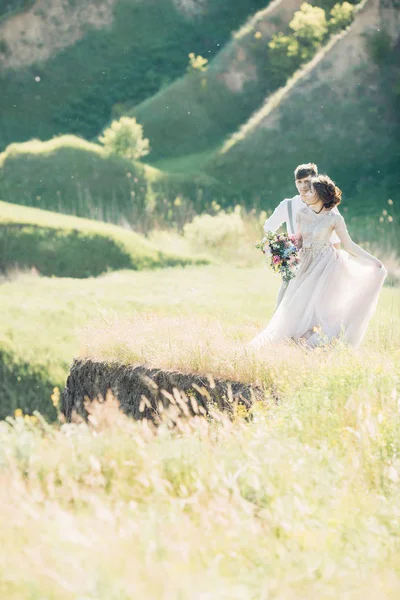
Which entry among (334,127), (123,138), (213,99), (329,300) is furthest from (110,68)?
(329,300)

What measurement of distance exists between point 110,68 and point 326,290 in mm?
32842

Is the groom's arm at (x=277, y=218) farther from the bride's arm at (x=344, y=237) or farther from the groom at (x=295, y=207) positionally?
the bride's arm at (x=344, y=237)

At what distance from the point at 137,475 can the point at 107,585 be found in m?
1.70

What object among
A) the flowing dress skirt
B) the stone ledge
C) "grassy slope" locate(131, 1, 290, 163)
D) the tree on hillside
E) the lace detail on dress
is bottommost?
the stone ledge

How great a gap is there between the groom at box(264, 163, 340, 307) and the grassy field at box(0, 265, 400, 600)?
1566mm

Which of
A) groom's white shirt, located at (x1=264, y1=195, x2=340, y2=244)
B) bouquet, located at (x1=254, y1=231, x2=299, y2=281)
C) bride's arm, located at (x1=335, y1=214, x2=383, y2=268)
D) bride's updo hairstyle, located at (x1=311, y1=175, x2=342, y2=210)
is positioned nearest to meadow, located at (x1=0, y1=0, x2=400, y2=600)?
bouquet, located at (x1=254, y1=231, x2=299, y2=281)

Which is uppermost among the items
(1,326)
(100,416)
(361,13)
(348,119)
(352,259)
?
(361,13)

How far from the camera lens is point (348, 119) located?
30.3 metres

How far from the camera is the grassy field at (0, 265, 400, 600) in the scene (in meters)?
3.62

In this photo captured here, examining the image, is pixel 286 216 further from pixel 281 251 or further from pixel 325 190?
pixel 325 190

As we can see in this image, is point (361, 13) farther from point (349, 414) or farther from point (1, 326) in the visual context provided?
point (349, 414)

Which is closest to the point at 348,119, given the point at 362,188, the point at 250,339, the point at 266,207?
the point at 362,188

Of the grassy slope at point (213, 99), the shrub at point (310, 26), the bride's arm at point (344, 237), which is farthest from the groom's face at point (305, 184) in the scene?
the grassy slope at point (213, 99)

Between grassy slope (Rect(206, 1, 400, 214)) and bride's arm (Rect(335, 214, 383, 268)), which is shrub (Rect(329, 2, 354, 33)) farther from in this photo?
bride's arm (Rect(335, 214, 383, 268))
